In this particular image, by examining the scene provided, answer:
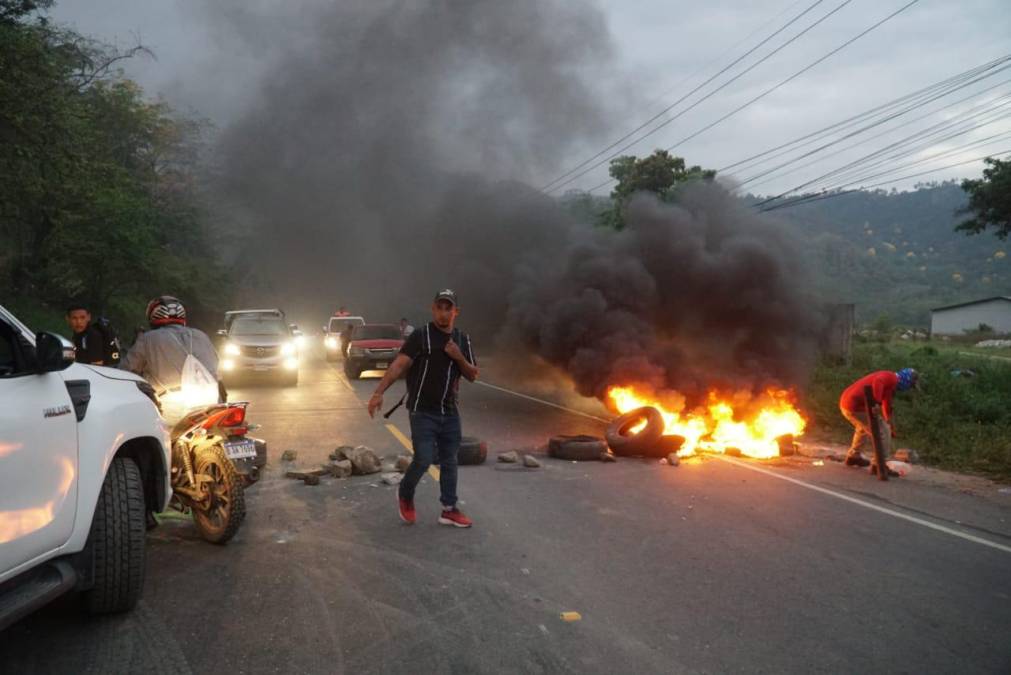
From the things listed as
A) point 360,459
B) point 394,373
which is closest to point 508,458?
point 360,459

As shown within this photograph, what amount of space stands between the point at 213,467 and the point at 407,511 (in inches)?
61.7

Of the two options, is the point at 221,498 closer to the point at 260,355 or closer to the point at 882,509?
the point at 882,509

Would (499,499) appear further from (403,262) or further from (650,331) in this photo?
(403,262)

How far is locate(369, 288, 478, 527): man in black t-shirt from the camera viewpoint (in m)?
5.77

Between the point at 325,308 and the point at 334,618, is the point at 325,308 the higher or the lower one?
the higher one

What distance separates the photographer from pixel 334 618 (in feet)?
12.7

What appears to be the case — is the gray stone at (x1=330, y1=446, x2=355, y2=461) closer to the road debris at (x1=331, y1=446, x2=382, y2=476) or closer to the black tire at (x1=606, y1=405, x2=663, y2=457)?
the road debris at (x1=331, y1=446, x2=382, y2=476)

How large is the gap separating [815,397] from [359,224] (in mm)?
25133

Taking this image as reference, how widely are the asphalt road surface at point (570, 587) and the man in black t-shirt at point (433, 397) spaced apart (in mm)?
336

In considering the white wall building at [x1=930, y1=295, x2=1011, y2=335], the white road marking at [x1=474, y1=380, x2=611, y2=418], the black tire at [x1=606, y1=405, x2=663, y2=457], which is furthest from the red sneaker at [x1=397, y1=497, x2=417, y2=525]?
the white wall building at [x1=930, y1=295, x2=1011, y2=335]

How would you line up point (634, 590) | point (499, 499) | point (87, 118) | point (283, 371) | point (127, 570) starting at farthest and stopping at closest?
point (87, 118)
point (283, 371)
point (499, 499)
point (634, 590)
point (127, 570)

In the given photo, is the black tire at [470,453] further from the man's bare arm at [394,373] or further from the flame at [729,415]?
the flame at [729,415]

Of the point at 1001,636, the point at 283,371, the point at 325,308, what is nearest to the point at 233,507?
the point at 1001,636

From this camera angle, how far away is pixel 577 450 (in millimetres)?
8836
